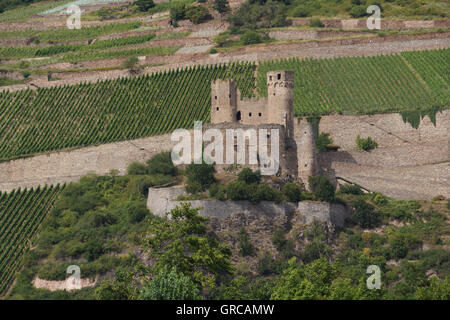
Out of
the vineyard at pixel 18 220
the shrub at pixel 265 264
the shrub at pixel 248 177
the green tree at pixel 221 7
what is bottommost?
the green tree at pixel 221 7

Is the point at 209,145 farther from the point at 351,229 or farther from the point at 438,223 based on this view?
the point at 438,223

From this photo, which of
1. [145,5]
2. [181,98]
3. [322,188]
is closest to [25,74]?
[181,98]

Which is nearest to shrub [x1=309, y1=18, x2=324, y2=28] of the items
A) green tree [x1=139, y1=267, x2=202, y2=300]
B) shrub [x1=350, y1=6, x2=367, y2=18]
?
shrub [x1=350, y1=6, x2=367, y2=18]

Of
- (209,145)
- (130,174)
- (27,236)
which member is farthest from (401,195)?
(27,236)

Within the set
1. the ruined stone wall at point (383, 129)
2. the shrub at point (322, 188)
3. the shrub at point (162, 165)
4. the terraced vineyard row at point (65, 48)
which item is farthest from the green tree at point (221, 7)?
the shrub at point (322, 188)

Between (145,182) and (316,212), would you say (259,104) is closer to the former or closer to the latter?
(145,182)

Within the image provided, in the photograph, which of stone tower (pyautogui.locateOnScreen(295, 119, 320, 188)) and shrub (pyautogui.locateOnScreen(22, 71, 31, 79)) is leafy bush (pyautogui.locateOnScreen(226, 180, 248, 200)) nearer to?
stone tower (pyautogui.locateOnScreen(295, 119, 320, 188))

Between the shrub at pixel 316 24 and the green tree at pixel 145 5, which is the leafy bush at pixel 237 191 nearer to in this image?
the shrub at pixel 316 24
